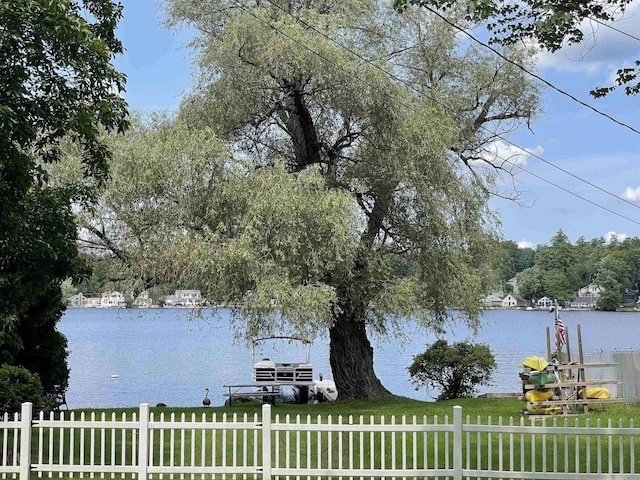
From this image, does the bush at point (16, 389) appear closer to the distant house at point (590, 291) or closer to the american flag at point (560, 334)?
the american flag at point (560, 334)

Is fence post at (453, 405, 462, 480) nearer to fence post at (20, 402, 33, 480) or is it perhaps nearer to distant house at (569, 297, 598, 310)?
fence post at (20, 402, 33, 480)

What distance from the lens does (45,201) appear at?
10.7m

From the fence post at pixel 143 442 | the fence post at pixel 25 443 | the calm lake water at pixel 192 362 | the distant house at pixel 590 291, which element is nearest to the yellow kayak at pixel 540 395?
the calm lake water at pixel 192 362

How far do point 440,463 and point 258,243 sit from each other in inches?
235

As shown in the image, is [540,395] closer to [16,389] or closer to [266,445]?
[266,445]

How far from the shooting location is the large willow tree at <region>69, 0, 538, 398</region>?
15.5 meters

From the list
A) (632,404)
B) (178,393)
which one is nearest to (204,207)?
(632,404)

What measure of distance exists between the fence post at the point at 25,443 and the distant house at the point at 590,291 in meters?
106

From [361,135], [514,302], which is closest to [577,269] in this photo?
[514,302]

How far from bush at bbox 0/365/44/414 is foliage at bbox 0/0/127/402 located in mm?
1178

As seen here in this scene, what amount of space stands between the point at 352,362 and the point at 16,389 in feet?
30.6

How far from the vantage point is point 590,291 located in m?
111

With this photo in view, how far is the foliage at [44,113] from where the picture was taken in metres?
9.45

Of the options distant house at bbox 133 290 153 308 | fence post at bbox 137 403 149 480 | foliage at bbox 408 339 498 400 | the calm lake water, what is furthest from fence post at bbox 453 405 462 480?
foliage at bbox 408 339 498 400
